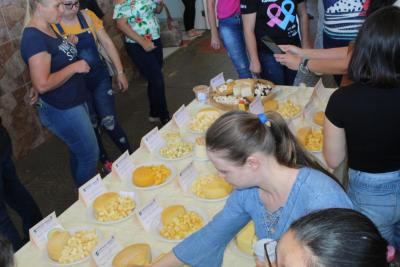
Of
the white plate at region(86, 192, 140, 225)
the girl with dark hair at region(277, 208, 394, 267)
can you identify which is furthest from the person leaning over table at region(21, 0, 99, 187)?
the girl with dark hair at region(277, 208, 394, 267)

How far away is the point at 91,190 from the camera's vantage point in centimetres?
201

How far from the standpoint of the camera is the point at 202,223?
5.77ft

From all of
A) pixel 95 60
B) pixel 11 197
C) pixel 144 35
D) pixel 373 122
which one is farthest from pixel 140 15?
pixel 373 122

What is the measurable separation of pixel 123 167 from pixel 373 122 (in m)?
1.22

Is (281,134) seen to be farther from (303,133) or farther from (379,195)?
(303,133)

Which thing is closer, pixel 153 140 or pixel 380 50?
pixel 380 50

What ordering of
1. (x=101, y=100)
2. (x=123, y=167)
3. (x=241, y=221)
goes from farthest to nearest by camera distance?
(x=101, y=100) < (x=123, y=167) < (x=241, y=221)

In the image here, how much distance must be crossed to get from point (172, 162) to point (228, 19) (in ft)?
5.72

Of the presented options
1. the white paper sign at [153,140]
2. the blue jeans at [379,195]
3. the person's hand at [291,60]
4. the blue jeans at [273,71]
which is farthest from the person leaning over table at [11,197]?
the blue jeans at [273,71]

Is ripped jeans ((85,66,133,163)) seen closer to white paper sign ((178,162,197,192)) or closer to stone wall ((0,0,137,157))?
stone wall ((0,0,137,157))

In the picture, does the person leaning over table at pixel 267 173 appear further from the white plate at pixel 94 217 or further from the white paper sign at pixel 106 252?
the white plate at pixel 94 217

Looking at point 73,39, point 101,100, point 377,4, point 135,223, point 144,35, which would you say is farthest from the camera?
point 144,35

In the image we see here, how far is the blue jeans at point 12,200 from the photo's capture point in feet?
7.54

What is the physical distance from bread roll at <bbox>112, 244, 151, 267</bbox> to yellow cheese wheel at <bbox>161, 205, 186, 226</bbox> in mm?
173
